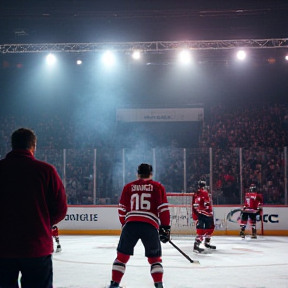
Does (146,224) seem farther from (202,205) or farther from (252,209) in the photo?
(252,209)

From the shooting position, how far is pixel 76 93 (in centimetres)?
2480

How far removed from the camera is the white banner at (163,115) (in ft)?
77.9

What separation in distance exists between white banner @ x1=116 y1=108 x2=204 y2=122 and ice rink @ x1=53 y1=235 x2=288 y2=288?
1150 cm

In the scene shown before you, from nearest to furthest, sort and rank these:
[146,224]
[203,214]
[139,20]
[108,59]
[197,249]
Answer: [146,224], [197,249], [203,214], [139,20], [108,59]

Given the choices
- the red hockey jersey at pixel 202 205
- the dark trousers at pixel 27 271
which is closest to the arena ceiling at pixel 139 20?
the red hockey jersey at pixel 202 205

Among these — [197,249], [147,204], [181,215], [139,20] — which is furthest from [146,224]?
[139,20]

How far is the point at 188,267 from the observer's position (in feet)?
27.1

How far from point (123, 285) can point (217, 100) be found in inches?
733

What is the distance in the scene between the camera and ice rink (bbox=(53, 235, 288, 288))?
671 cm

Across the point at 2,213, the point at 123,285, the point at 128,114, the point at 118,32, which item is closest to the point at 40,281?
the point at 2,213

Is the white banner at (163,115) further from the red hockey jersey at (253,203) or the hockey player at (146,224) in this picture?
the hockey player at (146,224)

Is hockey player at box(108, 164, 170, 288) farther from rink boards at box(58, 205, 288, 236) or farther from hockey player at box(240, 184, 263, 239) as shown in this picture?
rink boards at box(58, 205, 288, 236)

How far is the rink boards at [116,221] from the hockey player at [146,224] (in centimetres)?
1026

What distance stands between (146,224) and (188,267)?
310cm
